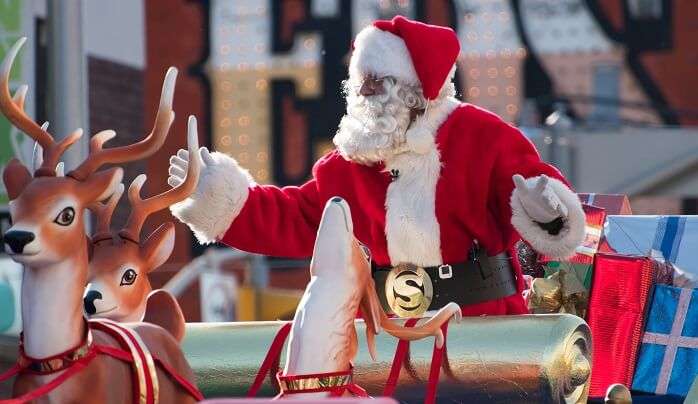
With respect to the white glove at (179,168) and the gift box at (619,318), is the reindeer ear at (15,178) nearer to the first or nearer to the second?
the white glove at (179,168)

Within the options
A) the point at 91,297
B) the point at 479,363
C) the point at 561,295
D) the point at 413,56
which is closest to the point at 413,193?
the point at 413,56

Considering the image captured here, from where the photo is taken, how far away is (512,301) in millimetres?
4309

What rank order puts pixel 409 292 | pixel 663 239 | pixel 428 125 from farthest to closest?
pixel 663 239 → pixel 428 125 → pixel 409 292

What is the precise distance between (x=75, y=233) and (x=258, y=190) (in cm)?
133

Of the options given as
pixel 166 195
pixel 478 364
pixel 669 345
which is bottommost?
pixel 669 345

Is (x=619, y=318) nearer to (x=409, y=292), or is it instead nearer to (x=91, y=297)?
(x=409, y=292)

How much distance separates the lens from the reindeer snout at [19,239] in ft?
9.63

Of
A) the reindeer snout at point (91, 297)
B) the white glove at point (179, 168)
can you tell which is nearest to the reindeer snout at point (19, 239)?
the reindeer snout at point (91, 297)

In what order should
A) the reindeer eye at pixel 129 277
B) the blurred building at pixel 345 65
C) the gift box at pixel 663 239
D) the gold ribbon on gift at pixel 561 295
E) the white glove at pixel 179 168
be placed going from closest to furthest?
1. the reindeer eye at pixel 129 277
2. the white glove at pixel 179 168
3. the gold ribbon on gift at pixel 561 295
4. the gift box at pixel 663 239
5. the blurred building at pixel 345 65

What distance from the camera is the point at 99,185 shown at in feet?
10.1

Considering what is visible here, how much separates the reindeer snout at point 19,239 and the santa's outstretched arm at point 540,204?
1.43 m

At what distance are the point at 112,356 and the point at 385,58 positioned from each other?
4.91ft

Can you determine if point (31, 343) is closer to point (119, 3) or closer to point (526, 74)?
point (119, 3)

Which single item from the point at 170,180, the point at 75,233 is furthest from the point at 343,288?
the point at 170,180
